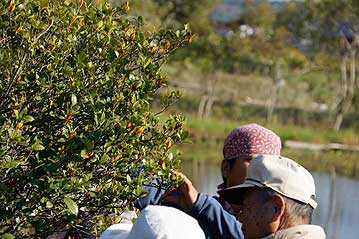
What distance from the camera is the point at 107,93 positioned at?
3033 mm

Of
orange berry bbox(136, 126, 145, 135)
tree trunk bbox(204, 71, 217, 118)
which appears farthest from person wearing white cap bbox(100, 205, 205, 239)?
tree trunk bbox(204, 71, 217, 118)

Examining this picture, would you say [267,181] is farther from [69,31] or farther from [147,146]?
[69,31]

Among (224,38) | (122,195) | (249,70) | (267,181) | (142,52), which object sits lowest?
(249,70)

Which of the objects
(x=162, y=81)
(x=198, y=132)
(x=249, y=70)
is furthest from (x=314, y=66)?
(x=162, y=81)

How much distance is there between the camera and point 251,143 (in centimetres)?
347

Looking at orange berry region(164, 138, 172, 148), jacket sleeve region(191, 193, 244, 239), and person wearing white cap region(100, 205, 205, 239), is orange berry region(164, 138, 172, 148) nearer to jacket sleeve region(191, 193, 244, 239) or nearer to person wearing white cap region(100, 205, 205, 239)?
jacket sleeve region(191, 193, 244, 239)

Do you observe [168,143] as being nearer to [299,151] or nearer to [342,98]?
[299,151]

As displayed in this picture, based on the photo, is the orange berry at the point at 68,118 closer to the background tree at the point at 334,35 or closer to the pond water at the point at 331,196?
the pond water at the point at 331,196

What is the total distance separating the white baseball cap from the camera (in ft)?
8.59

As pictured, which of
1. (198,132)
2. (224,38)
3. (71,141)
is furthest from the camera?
(224,38)

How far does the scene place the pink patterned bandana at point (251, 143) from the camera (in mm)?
3475

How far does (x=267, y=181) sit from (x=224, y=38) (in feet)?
88.8

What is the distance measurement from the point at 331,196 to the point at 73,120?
42.4ft

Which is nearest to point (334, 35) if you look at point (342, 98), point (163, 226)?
point (342, 98)
